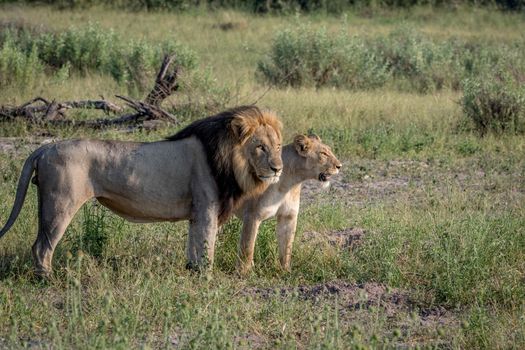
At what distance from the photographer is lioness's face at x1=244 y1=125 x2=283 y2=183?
6.41 metres

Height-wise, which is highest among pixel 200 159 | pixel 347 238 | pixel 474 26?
pixel 200 159

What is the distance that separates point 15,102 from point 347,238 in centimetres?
678

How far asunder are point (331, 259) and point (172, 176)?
4.23 feet

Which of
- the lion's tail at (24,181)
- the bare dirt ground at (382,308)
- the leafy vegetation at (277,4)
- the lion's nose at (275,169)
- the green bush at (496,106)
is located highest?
the lion's nose at (275,169)

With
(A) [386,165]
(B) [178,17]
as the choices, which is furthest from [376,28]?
(A) [386,165]

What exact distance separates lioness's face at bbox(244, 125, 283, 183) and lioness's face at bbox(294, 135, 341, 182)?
38cm

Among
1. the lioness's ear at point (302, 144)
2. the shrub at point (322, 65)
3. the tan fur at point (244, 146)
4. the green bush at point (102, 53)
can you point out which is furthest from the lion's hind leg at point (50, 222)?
the shrub at point (322, 65)

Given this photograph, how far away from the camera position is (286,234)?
6.88m

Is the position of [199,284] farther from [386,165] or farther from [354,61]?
[354,61]

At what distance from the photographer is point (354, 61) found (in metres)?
16.0

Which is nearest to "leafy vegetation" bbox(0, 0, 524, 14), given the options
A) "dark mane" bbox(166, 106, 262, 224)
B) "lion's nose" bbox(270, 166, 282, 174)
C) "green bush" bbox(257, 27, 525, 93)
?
"green bush" bbox(257, 27, 525, 93)

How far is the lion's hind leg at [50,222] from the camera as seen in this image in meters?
6.26

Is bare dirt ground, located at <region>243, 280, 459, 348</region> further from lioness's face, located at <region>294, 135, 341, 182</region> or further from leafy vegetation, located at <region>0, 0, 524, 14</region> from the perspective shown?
leafy vegetation, located at <region>0, 0, 524, 14</region>

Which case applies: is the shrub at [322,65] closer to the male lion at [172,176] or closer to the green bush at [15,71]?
the green bush at [15,71]
